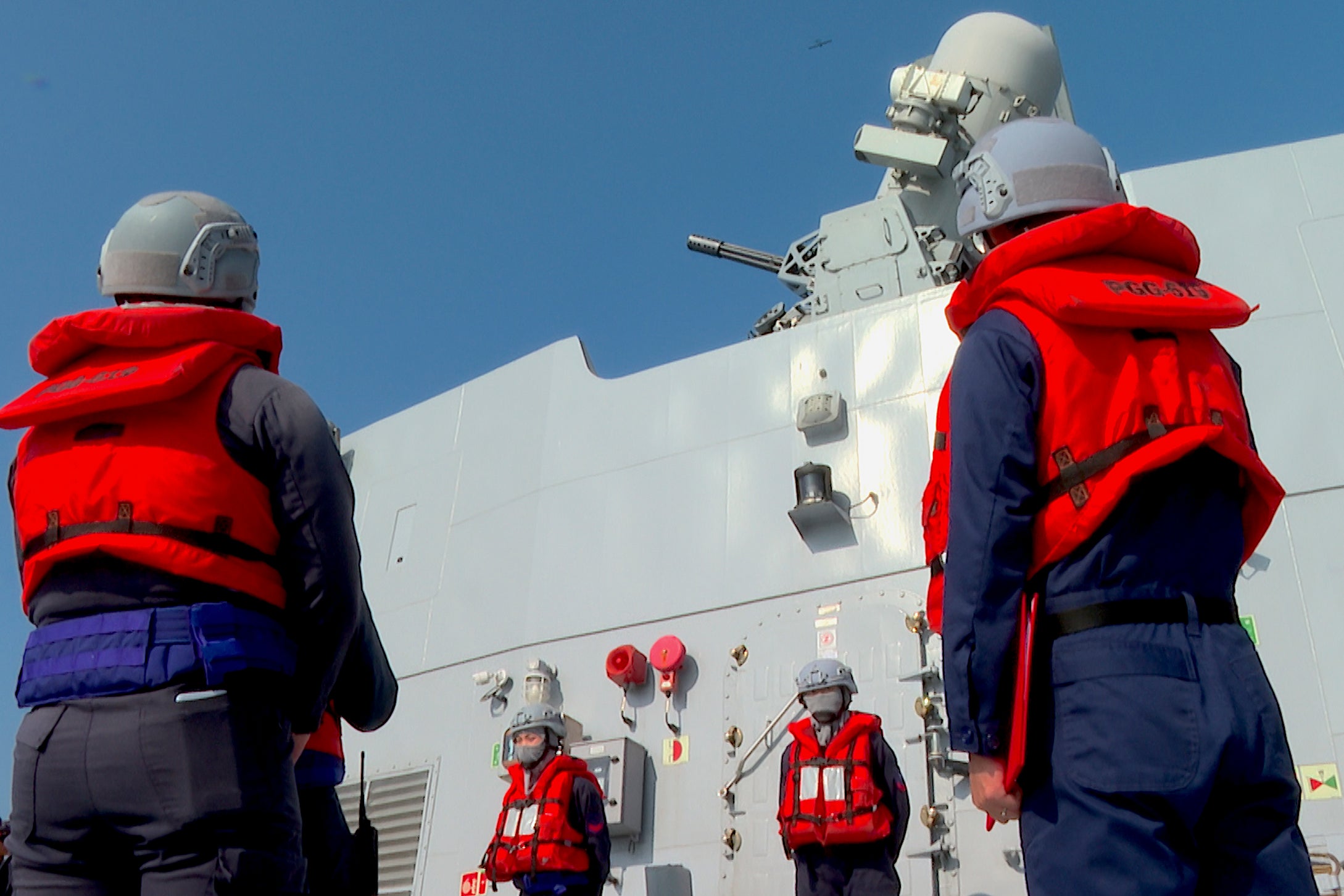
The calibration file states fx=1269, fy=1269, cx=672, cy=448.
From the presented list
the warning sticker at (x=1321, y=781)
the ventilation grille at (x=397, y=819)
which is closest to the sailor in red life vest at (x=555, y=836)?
the ventilation grille at (x=397, y=819)

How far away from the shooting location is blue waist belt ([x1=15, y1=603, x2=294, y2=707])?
1.97 meters

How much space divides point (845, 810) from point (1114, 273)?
3.53 metres

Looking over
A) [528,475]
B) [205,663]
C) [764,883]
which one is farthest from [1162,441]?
[528,475]

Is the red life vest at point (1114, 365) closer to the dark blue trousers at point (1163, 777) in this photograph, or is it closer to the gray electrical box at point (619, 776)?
the dark blue trousers at point (1163, 777)

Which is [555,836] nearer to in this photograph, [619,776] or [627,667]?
[619,776]

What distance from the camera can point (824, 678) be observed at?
18.4 feet

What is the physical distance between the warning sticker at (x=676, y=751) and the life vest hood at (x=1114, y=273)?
460 cm

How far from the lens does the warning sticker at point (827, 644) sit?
20.4 ft

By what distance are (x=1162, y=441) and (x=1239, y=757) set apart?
47 cm

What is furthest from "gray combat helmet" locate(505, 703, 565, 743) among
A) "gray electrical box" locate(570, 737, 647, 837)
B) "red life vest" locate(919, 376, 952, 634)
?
"red life vest" locate(919, 376, 952, 634)

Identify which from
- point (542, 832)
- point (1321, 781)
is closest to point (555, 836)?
point (542, 832)

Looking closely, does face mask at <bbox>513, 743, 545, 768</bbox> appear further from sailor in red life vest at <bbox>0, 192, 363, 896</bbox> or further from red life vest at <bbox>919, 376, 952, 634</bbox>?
red life vest at <bbox>919, 376, 952, 634</bbox>

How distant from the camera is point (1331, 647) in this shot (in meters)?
5.33

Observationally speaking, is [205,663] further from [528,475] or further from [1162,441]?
[528,475]
